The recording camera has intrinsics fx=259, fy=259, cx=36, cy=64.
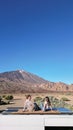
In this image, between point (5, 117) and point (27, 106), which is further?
point (27, 106)

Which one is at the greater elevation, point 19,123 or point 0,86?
point 0,86

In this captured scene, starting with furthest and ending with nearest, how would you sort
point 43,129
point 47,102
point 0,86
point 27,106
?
point 0,86 → point 47,102 → point 27,106 → point 43,129

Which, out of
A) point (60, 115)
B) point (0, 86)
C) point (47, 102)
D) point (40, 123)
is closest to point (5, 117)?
point (40, 123)

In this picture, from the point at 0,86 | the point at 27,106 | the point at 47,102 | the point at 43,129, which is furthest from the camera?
the point at 0,86

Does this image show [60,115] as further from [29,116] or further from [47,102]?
[47,102]

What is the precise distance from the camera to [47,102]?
21.7 feet

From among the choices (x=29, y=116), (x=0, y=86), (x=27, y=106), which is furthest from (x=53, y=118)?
(x=0, y=86)

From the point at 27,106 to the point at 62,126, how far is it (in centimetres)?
157

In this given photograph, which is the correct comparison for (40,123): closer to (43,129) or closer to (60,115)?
(43,129)

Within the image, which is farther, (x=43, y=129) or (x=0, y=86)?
(x=0, y=86)

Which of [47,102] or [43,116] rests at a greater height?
[47,102]

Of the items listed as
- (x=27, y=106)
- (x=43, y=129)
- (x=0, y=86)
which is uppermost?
(x=0, y=86)

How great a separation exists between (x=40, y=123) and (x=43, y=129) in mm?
120

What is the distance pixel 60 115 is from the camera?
499 cm
